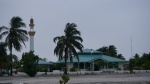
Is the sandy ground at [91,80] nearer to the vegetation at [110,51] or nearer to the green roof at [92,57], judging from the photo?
the green roof at [92,57]

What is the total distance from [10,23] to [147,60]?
35.2m

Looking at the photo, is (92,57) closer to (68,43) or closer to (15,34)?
(68,43)

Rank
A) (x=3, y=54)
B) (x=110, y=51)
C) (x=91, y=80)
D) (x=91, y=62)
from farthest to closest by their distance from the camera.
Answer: (x=110, y=51) < (x=91, y=62) < (x=3, y=54) < (x=91, y=80)

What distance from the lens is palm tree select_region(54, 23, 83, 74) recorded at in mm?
52031

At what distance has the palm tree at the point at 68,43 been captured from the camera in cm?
5203

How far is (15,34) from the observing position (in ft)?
162

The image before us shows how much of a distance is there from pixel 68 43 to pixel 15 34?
938cm

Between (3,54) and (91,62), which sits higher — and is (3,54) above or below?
above

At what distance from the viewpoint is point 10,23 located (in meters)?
50.2

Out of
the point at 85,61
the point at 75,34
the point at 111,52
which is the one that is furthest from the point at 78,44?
the point at 111,52

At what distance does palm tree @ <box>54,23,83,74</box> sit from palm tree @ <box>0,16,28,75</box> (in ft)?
20.5

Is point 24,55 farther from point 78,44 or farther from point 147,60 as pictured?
point 147,60

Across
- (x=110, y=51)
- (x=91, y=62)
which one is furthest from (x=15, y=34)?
(x=110, y=51)

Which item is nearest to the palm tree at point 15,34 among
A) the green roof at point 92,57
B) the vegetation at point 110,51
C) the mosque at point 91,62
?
the mosque at point 91,62
